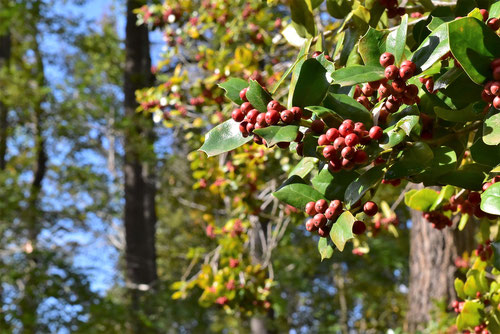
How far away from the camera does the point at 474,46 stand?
80cm

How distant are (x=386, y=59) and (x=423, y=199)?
535 mm

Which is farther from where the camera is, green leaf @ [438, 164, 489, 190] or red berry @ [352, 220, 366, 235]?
green leaf @ [438, 164, 489, 190]

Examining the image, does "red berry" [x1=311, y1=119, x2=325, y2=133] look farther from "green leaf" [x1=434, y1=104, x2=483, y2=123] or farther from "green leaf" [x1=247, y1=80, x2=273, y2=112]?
"green leaf" [x1=434, y1=104, x2=483, y2=123]

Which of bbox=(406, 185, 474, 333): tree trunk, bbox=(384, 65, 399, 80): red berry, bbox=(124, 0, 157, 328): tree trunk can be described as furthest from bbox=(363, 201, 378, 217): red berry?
bbox=(124, 0, 157, 328): tree trunk

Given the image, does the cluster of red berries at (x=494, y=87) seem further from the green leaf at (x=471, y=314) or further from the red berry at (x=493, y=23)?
the green leaf at (x=471, y=314)

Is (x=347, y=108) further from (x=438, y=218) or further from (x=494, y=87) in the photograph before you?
(x=438, y=218)

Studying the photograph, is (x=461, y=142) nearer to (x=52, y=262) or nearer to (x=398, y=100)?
(x=398, y=100)

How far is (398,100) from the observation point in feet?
3.05

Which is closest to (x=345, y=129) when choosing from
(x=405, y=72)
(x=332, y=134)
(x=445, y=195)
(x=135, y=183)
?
(x=332, y=134)

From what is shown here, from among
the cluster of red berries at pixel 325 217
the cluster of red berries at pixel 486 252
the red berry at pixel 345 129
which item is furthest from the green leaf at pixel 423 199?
the red berry at pixel 345 129

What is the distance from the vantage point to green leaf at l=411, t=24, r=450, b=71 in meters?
0.90

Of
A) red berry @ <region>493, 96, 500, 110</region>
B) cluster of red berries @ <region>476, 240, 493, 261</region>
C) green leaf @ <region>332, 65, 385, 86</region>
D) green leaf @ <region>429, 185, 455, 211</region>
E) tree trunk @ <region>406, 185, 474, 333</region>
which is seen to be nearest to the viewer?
red berry @ <region>493, 96, 500, 110</region>

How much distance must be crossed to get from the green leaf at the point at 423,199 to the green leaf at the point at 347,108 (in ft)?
1.51

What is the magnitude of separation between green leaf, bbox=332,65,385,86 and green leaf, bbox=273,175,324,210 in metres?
0.20
